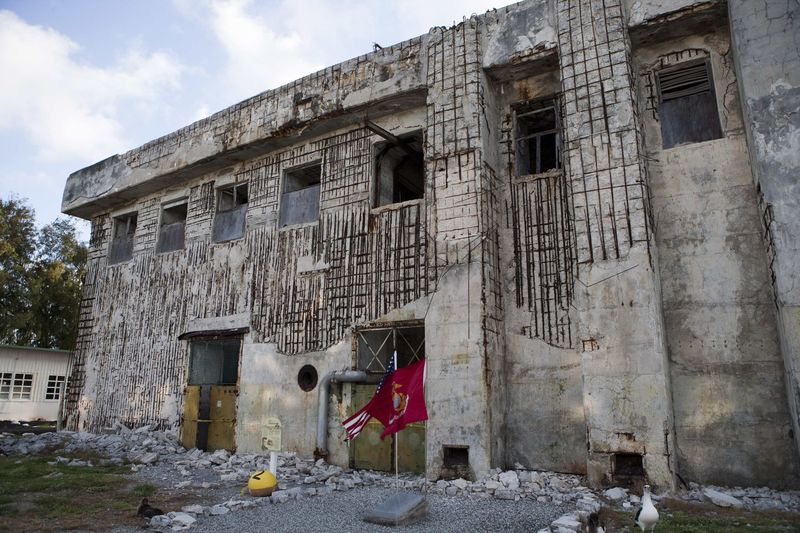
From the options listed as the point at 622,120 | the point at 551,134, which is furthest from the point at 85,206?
the point at 622,120

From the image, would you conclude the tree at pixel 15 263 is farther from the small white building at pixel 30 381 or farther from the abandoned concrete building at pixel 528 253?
the abandoned concrete building at pixel 528 253

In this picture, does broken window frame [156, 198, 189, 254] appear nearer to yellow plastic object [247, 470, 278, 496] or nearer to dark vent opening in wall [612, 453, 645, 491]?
yellow plastic object [247, 470, 278, 496]

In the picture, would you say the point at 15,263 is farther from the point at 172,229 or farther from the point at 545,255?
the point at 545,255

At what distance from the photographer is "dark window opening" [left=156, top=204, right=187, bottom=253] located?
13.4 meters

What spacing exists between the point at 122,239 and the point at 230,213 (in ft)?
14.5

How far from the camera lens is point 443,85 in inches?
369

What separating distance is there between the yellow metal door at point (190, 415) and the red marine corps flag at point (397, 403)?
4.79 m

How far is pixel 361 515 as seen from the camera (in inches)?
225

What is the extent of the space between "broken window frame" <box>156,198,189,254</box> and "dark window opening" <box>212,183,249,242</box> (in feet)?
3.51

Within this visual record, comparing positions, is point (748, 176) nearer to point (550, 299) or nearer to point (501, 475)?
point (550, 299)

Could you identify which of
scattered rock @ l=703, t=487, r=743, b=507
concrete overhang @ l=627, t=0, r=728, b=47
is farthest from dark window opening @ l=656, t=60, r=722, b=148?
scattered rock @ l=703, t=487, r=743, b=507

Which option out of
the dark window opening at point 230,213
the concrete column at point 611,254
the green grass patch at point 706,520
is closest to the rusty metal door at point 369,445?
the concrete column at point 611,254

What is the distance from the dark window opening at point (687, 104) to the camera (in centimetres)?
802

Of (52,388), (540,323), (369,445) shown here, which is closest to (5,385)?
(52,388)
